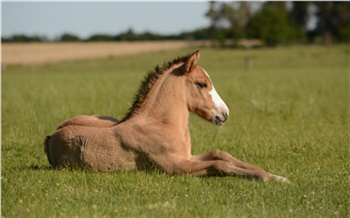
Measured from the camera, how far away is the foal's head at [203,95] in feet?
30.6

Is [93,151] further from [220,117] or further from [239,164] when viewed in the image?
[239,164]

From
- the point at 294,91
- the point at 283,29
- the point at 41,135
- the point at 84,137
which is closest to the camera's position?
the point at 84,137

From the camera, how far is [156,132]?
358 inches

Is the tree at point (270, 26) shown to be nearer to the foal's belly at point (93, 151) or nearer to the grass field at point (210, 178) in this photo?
the grass field at point (210, 178)

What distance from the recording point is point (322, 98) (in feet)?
79.5

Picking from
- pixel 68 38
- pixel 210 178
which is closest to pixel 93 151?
pixel 210 178

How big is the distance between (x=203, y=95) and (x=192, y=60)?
541 mm

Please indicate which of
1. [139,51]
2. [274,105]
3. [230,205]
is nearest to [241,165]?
[230,205]

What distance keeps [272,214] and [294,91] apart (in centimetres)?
2084

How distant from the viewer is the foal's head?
30.6 feet

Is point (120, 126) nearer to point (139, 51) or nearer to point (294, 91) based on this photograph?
point (294, 91)

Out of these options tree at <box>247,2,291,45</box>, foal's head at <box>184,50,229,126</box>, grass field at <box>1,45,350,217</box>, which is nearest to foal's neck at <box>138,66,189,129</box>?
foal's head at <box>184,50,229,126</box>

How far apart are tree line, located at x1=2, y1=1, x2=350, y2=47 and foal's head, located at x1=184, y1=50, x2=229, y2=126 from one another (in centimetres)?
8502

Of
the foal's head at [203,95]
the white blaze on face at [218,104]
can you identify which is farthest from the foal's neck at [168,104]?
the white blaze on face at [218,104]
